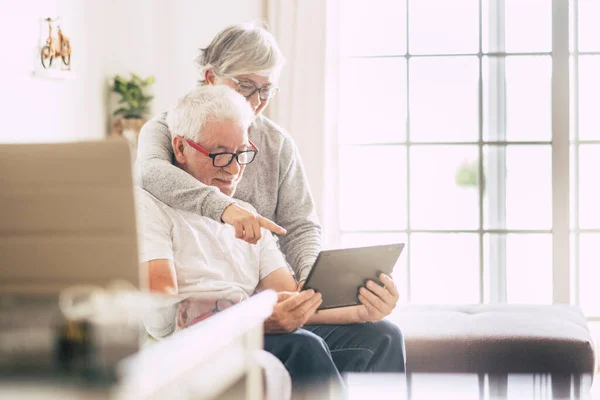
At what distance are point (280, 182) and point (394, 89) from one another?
87.7 inches

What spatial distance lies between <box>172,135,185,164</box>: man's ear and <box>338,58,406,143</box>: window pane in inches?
98.5

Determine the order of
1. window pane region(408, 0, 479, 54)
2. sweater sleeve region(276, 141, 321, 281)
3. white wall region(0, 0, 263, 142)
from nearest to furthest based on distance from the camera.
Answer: sweater sleeve region(276, 141, 321, 281), white wall region(0, 0, 263, 142), window pane region(408, 0, 479, 54)

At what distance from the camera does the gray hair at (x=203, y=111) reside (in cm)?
216

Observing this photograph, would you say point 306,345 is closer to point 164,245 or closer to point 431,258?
point 164,245

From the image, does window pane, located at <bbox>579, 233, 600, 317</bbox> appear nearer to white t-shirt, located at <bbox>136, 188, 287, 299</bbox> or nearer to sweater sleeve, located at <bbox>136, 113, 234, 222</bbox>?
white t-shirt, located at <bbox>136, 188, 287, 299</bbox>

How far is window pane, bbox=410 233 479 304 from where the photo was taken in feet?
15.0

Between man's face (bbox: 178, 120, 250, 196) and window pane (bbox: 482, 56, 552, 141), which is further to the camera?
window pane (bbox: 482, 56, 552, 141)

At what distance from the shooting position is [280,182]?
2.59m

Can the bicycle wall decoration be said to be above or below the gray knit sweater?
above

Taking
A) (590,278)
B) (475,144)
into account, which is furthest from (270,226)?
(590,278)

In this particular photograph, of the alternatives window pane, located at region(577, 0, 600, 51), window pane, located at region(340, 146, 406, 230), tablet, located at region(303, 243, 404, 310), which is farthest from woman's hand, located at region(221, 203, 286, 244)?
window pane, located at region(577, 0, 600, 51)

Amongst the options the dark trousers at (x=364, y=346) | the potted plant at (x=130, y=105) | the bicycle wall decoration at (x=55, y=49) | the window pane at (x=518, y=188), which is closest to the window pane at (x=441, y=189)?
the window pane at (x=518, y=188)

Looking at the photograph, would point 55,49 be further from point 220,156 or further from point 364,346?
point 364,346

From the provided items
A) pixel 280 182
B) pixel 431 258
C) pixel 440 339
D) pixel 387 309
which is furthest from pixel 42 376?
pixel 431 258
